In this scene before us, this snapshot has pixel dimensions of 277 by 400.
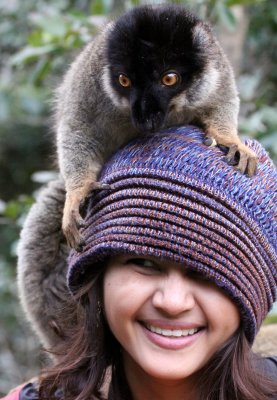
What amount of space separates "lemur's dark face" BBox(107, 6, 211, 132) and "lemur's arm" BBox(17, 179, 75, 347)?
0.71 meters

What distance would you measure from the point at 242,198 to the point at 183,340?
0.36 meters

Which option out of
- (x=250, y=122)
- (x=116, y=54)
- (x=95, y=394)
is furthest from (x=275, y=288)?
(x=250, y=122)

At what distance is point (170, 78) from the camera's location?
5.86 feet

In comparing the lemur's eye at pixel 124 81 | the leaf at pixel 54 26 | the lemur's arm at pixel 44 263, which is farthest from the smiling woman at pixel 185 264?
the leaf at pixel 54 26

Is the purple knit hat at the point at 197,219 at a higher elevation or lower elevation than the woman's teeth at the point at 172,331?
higher

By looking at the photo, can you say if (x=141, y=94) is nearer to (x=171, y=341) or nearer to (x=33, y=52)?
(x=171, y=341)

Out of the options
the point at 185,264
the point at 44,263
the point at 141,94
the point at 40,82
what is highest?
the point at 40,82

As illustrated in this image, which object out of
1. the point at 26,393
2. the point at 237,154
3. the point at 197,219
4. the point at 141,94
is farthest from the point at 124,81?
the point at 26,393

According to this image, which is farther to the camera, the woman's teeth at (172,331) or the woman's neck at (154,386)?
the woman's neck at (154,386)

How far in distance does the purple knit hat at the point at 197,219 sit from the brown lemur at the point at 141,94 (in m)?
0.08

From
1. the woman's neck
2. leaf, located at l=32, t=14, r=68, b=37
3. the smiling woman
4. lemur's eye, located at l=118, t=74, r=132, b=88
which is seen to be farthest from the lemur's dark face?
leaf, located at l=32, t=14, r=68, b=37

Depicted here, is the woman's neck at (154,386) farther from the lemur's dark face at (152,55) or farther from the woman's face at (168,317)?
the lemur's dark face at (152,55)

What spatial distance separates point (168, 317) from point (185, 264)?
13cm

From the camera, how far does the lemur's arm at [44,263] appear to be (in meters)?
2.31
